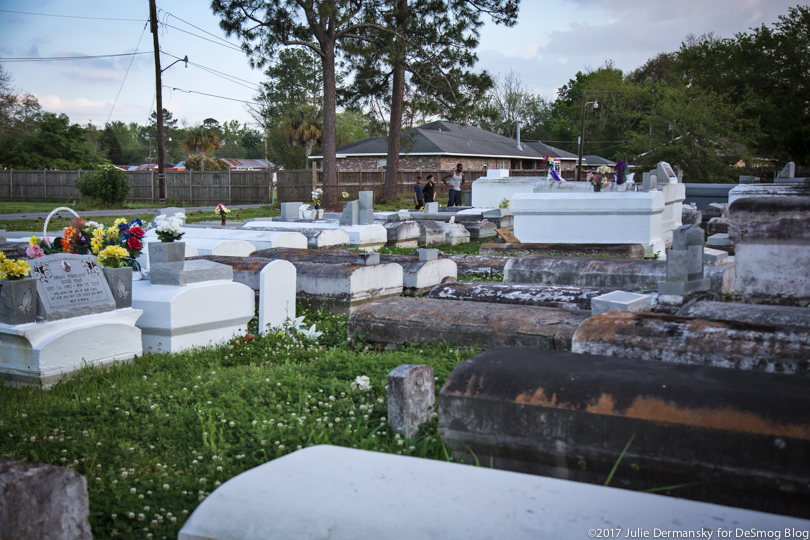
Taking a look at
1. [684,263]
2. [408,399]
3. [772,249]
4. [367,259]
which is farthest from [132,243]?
[772,249]

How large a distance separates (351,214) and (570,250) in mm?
4746

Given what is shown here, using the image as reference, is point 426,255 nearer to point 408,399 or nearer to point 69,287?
point 69,287

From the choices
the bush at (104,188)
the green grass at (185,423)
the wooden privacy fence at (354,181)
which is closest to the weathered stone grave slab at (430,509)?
the green grass at (185,423)

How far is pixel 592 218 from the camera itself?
38.4 ft

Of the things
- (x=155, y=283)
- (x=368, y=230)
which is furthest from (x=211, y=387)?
(x=368, y=230)

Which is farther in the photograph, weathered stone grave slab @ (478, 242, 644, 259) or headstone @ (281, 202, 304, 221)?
headstone @ (281, 202, 304, 221)

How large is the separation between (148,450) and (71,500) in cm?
171

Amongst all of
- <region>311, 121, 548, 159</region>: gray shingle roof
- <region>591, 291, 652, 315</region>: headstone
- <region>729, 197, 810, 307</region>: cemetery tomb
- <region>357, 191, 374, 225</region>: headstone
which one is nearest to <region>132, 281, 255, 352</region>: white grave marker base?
<region>591, 291, 652, 315</region>: headstone

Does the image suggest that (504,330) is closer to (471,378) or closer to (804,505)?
(471,378)

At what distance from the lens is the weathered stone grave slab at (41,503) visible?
1.98 metres

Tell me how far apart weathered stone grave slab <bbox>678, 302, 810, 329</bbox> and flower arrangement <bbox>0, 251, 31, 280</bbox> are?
16.7 feet

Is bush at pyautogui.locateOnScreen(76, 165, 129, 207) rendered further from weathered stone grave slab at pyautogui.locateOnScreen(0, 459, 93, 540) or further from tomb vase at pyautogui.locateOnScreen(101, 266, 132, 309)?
weathered stone grave slab at pyautogui.locateOnScreen(0, 459, 93, 540)

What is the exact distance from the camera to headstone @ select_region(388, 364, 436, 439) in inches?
145

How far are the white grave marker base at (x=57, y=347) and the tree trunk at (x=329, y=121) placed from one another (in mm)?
18293
